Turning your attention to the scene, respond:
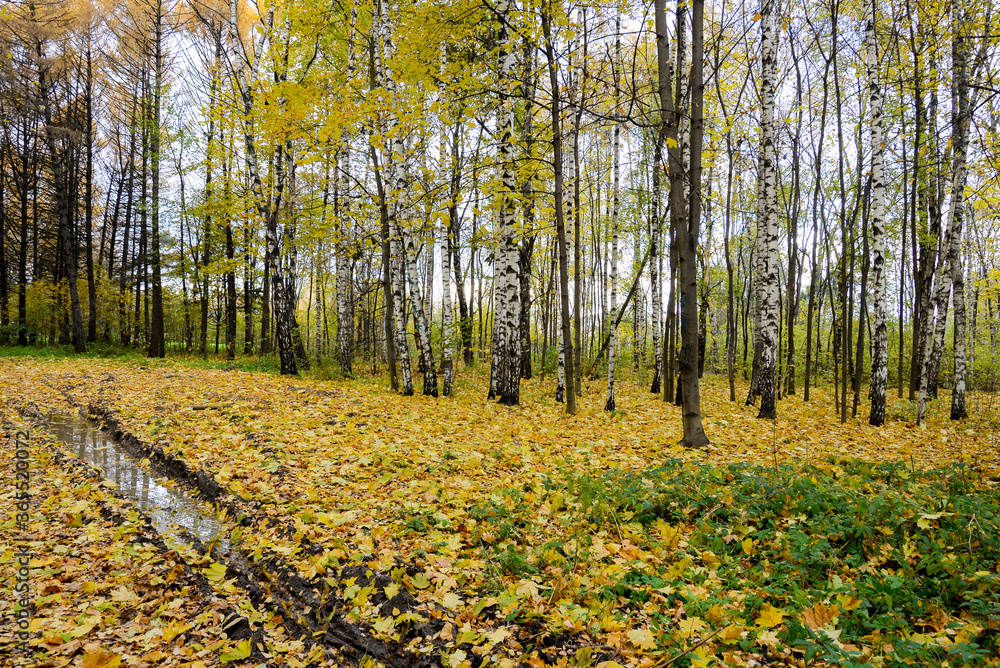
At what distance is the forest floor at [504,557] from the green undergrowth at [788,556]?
18mm

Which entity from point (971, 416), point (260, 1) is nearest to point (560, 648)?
point (971, 416)

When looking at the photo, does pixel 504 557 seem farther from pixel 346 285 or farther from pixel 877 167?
pixel 346 285

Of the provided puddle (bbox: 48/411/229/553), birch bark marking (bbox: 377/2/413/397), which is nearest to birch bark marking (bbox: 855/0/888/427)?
birch bark marking (bbox: 377/2/413/397)

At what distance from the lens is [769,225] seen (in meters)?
10.6

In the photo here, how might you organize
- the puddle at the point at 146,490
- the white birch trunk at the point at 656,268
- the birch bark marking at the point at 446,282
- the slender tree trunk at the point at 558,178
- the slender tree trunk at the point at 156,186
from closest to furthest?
the puddle at the point at 146,490
the slender tree trunk at the point at 558,178
the birch bark marking at the point at 446,282
the white birch trunk at the point at 656,268
the slender tree trunk at the point at 156,186

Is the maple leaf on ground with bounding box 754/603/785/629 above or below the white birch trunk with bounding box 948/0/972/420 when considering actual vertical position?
below

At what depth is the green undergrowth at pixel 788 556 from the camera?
8.53 feet

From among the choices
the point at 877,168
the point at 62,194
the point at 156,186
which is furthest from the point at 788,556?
the point at 62,194

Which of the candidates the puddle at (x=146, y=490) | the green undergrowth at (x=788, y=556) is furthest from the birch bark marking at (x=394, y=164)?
the green undergrowth at (x=788, y=556)

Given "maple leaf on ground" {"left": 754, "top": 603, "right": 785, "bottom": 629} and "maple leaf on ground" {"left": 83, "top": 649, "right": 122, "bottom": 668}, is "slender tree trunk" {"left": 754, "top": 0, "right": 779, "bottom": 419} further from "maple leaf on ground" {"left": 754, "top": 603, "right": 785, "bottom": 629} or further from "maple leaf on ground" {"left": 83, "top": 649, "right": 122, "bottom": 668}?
"maple leaf on ground" {"left": 83, "top": 649, "right": 122, "bottom": 668}

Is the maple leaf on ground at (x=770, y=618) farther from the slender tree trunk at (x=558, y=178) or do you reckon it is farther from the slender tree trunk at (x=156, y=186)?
the slender tree trunk at (x=156, y=186)

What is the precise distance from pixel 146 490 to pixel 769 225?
1241 centimetres

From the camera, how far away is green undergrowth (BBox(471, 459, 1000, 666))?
8.53ft

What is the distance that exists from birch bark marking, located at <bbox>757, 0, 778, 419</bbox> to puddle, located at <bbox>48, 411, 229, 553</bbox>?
409 inches
